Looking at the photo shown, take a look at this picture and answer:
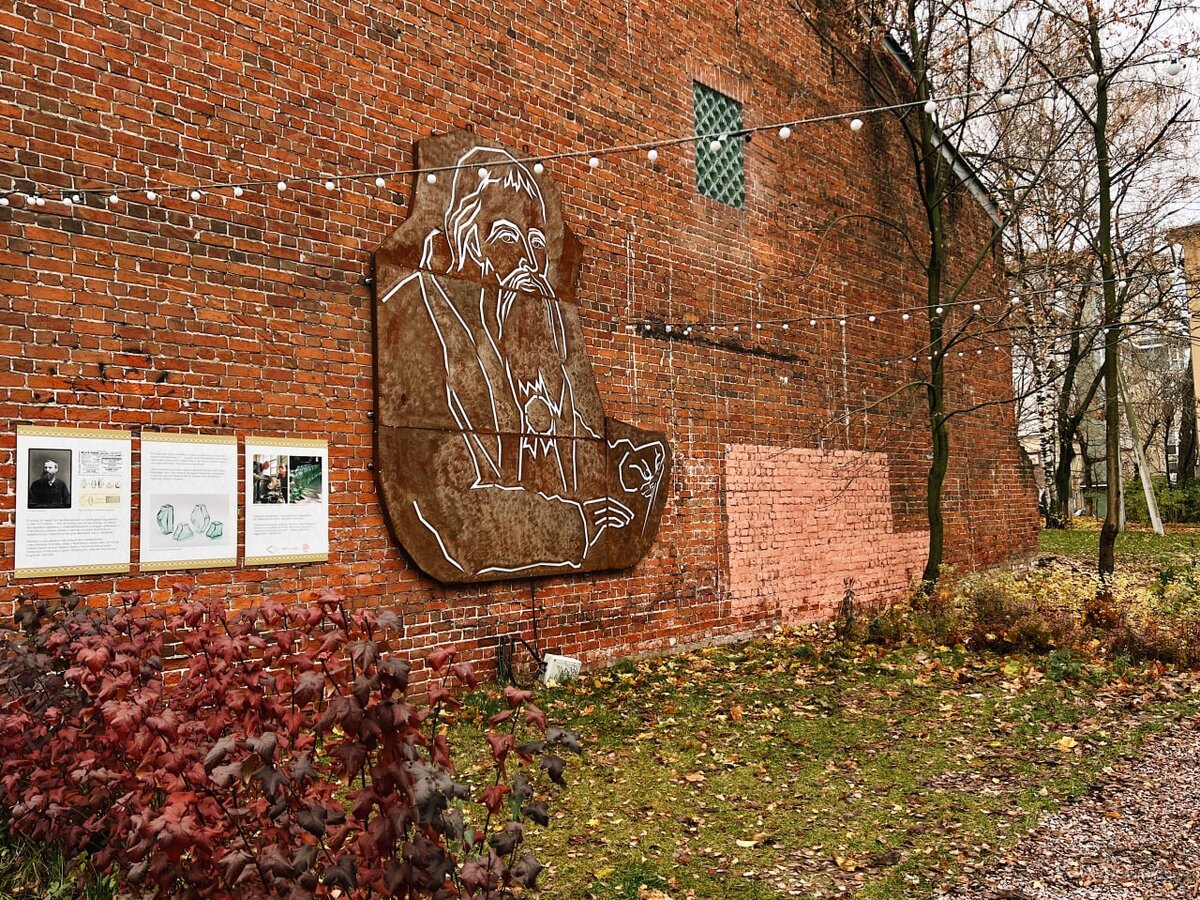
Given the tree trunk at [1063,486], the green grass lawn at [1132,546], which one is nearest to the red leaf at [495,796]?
the green grass lawn at [1132,546]

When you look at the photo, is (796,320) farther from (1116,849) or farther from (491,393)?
(1116,849)

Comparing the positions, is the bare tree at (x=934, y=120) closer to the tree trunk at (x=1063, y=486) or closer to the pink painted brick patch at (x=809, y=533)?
the pink painted brick patch at (x=809, y=533)

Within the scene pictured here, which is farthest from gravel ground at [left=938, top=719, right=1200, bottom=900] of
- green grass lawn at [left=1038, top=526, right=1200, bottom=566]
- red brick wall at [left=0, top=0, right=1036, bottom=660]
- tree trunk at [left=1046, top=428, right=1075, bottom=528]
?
tree trunk at [left=1046, top=428, right=1075, bottom=528]

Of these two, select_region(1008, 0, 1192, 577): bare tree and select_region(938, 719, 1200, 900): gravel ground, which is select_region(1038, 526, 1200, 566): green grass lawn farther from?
select_region(938, 719, 1200, 900): gravel ground

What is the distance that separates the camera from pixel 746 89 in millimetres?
11016

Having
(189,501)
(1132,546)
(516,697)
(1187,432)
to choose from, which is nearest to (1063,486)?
(1132,546)

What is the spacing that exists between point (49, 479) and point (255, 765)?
3.59m

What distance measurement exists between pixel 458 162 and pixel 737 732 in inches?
193

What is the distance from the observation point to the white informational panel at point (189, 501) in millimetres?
5730

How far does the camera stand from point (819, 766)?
230 inches

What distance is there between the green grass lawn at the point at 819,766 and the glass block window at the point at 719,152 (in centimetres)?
516

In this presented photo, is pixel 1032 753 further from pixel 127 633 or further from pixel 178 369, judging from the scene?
pixel 178 369

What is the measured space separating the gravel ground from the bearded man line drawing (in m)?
4.37

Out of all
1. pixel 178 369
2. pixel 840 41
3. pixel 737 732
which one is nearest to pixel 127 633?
pixel 178 369
